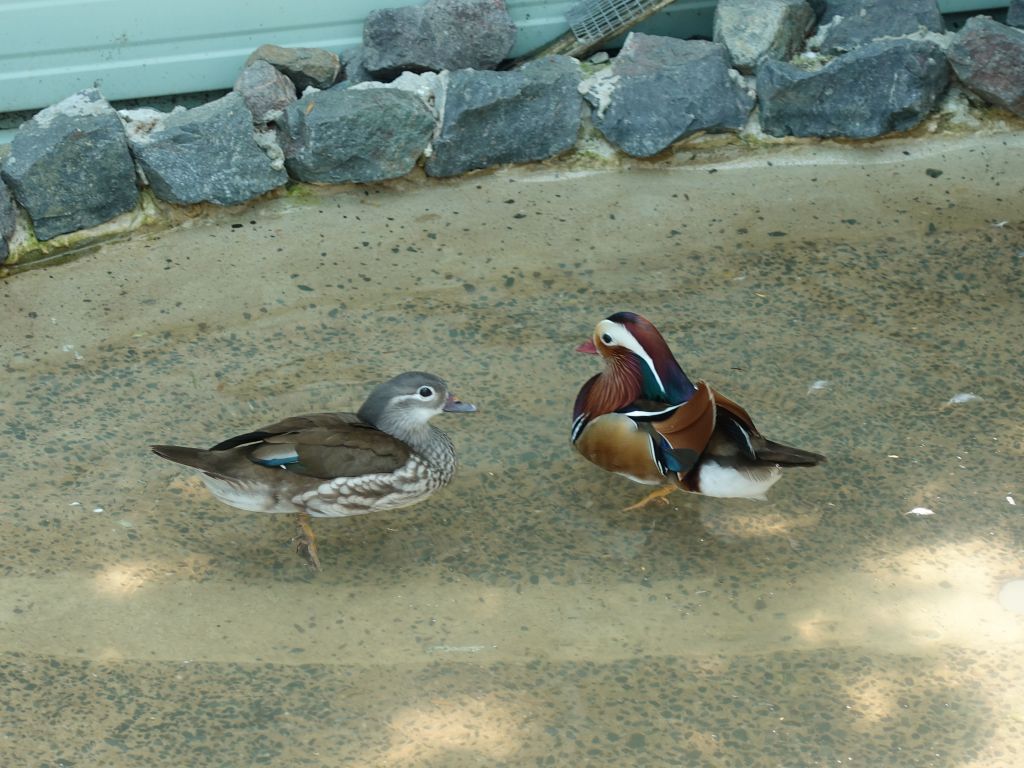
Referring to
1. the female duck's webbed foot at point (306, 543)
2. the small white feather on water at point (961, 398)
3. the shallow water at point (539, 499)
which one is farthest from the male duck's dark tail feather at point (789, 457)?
the female duck's webbed foot at point (306, 543)

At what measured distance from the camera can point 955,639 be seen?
10.5 ft

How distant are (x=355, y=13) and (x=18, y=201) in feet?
5.08

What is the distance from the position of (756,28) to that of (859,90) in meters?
0.49

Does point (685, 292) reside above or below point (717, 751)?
above

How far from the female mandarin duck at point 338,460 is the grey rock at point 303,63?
2.09 meters

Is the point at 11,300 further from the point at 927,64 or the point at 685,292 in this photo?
the point at 927,64

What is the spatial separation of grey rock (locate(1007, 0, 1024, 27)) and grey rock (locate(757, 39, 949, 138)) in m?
0.41

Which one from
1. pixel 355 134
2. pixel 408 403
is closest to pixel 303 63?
pixel 355 134

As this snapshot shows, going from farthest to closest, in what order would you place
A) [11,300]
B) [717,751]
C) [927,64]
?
1. [927,64]
2. [11,300]
3. [717,751]

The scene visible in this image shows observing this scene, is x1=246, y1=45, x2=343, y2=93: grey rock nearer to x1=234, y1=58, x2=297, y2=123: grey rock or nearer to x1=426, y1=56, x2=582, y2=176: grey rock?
x1=234, y1=58, x2=297, y2=123: grey rock

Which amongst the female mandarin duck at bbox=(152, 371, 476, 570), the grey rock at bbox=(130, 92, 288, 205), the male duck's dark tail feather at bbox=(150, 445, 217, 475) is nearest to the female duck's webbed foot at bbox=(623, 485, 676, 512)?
the female mandarin duck at bbox=(152, 371, 476, 570)

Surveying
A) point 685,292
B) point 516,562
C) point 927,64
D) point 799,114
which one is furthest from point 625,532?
point 927,64

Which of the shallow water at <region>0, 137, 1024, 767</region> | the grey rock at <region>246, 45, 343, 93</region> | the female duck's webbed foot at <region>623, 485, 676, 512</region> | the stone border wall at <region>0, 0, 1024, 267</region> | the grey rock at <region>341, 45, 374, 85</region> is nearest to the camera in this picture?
the shallow water at <region>0, 137, 1024, 767</region>

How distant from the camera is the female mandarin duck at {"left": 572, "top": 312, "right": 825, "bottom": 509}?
11.2 ft
